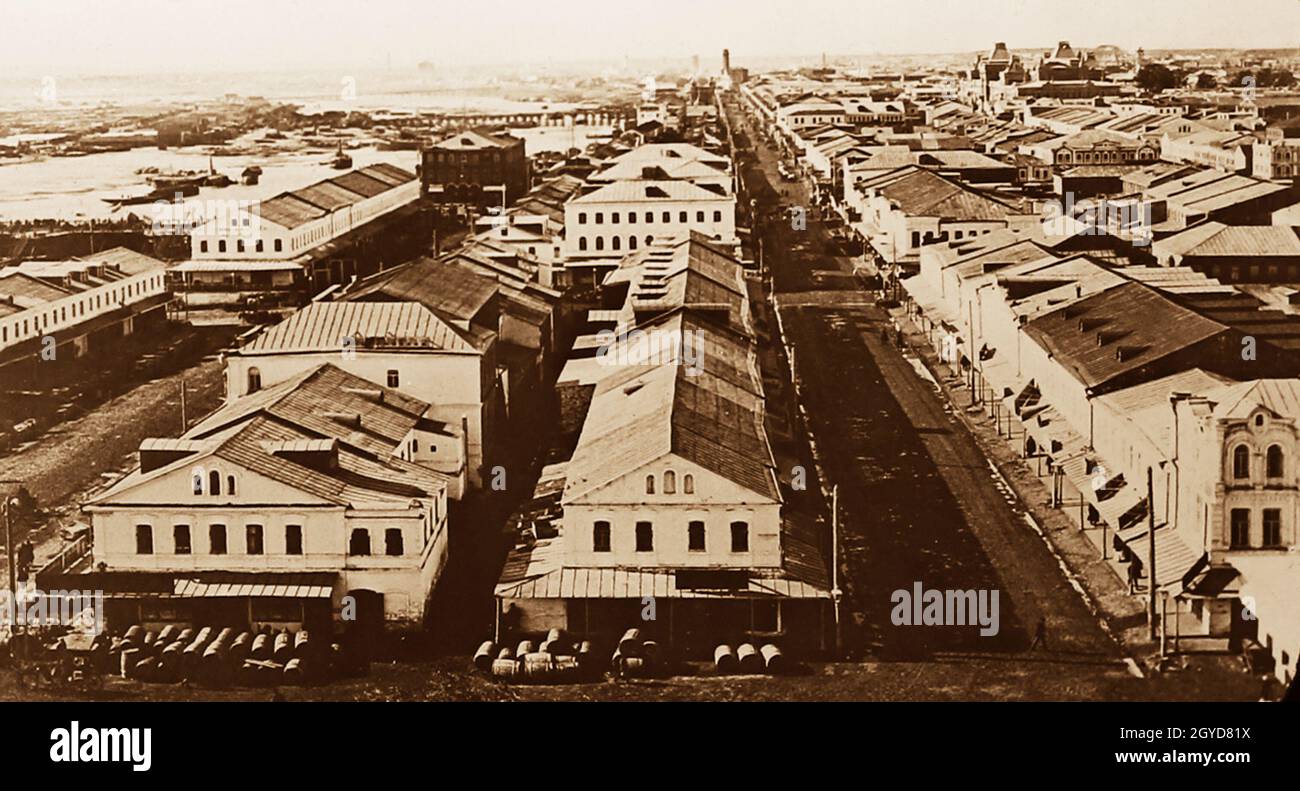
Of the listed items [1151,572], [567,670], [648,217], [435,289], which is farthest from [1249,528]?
[648,217]

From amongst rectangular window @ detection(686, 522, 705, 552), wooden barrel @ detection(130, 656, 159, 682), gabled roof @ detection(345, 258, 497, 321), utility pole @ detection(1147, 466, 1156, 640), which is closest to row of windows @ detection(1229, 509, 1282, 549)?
utility pole @ detection(1147, 466, 1156, 640)

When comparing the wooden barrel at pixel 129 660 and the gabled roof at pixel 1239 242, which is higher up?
the gabled roof at pixel 1239 242

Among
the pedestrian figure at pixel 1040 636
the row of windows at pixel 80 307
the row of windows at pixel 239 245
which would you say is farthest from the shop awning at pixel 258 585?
the row of windows at pixel 239 245

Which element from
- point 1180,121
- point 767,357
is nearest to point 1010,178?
point 1180,121

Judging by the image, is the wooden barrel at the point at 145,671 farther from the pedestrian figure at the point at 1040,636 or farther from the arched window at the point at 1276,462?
the arched window at the point at 1276,462

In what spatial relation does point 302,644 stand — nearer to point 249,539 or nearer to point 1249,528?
point 249,539

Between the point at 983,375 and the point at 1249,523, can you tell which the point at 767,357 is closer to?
the point at 983,375
